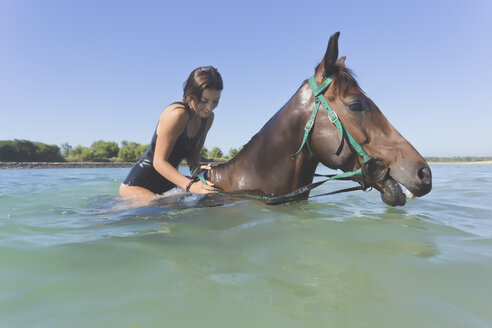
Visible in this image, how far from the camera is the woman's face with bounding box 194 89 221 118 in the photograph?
322cm

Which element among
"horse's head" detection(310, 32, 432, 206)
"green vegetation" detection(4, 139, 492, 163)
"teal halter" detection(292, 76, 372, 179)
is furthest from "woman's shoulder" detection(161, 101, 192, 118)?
"green vegetation" detection(4, 139, 492, 163)

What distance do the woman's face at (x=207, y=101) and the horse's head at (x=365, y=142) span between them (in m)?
1.13

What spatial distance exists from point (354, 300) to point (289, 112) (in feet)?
6.90

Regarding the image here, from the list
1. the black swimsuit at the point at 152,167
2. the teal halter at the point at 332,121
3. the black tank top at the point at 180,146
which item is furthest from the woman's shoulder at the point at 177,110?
the teal halter at the point at 332,121

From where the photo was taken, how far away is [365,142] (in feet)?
8.70

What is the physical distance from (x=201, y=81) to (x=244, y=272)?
219cm

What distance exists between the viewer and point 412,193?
241cm

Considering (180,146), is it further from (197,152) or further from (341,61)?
(341,61)

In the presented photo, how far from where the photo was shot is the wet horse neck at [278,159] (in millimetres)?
3014

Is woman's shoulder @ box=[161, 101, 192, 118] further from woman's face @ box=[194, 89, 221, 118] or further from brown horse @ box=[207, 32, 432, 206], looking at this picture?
brown horse @ box=[207, 32, 432, 206]

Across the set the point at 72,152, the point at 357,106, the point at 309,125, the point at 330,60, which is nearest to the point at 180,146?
the point at 309,125

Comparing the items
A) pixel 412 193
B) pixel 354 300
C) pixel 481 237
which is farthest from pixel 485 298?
pixel 481 237

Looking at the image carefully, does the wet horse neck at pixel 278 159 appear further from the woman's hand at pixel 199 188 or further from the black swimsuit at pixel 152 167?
the black swimsuit at pixel 152 167

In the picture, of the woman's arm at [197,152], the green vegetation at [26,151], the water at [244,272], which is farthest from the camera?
the green vegetation at [26,151]
